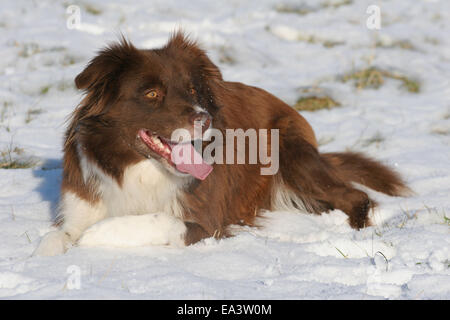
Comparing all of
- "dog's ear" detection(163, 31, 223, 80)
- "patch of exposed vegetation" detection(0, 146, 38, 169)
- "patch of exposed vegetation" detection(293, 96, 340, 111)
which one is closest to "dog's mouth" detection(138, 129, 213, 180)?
"dog's ear" detection(163, 31, 223, 80)

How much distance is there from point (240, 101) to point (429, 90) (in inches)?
159

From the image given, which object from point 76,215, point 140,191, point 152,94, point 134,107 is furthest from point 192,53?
point 76,215

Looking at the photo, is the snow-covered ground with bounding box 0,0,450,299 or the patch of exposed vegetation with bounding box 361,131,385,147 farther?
the patch of exposed vegetation with bounding box 361,131,385,147

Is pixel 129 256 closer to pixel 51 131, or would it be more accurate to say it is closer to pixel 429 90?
pixel 51 131

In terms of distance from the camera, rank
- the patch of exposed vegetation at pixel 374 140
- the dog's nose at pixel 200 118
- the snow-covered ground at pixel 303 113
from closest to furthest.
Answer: the snow-covered ground at pixel 303 113 < the dog's nose at pixel 200 118 < the patch of exposed vegetation at pixel 374 140

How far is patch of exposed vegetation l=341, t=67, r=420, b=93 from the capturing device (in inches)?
312

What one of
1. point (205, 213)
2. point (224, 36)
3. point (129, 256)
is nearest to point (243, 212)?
point (205, 213)

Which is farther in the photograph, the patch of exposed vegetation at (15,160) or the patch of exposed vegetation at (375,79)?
the patch of exposed vegetation at (375,79)

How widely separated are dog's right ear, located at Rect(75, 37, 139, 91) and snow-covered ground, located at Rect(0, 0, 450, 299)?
1.07m

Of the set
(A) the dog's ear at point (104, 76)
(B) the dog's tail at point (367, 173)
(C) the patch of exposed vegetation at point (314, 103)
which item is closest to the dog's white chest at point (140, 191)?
(A) the dog's ear at point (104, 76)

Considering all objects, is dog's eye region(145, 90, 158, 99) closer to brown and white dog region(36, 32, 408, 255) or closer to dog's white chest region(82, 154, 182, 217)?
brown and white dog region(36, 32, 408, 255)

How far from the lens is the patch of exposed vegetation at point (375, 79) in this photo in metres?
7.93

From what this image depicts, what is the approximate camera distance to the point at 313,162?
4.83m

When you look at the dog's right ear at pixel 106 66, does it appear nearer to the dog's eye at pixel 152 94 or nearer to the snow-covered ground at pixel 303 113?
the dog's eye at pixel 152 94
